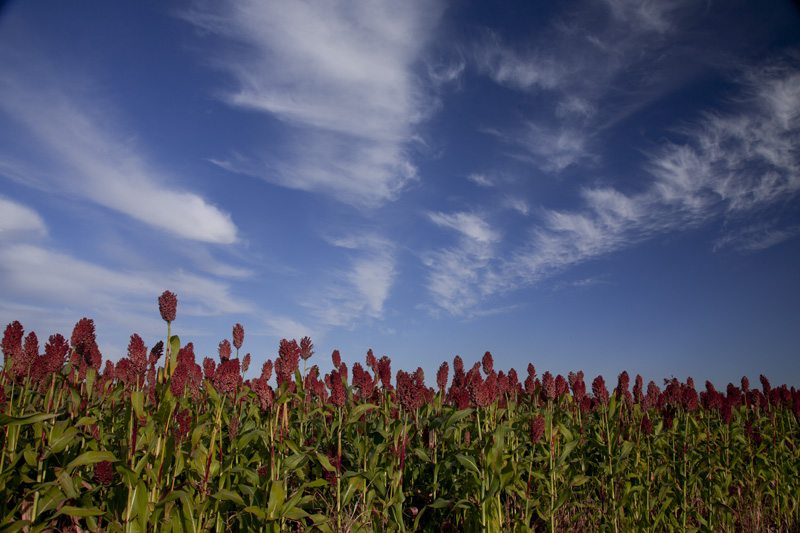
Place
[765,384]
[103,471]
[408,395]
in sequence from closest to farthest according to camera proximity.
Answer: [103,471], [408,395], [765,384]

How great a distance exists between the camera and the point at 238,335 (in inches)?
254

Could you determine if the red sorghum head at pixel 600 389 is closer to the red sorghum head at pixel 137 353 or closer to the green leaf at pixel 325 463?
the green leaf at pixel 325 463

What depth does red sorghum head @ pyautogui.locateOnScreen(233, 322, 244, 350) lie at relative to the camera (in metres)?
6.43

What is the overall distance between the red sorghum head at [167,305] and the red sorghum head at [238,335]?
99.0 inches

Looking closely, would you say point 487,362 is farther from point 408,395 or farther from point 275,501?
point 275,501

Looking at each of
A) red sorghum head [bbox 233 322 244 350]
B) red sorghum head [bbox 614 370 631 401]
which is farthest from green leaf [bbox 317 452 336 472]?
red sorghum head [bbox 614 370 631 401]

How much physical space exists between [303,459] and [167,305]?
6.60 feet

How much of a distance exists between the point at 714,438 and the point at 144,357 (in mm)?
9340

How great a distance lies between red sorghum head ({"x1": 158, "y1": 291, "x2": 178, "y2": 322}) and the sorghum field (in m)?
0.01

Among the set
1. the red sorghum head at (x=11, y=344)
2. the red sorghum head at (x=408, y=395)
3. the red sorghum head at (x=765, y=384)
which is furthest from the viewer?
the red sorghum head at (x=765, y=384)

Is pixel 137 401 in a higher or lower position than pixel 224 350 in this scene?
lower

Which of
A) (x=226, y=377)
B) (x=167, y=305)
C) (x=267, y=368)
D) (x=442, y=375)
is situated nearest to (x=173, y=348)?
(x=167, y=305)

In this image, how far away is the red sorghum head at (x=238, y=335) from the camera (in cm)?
643

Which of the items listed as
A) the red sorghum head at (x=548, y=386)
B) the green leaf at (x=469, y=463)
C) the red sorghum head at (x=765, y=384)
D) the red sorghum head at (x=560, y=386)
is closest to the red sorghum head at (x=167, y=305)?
the green leaf at (x=469, y=463)
